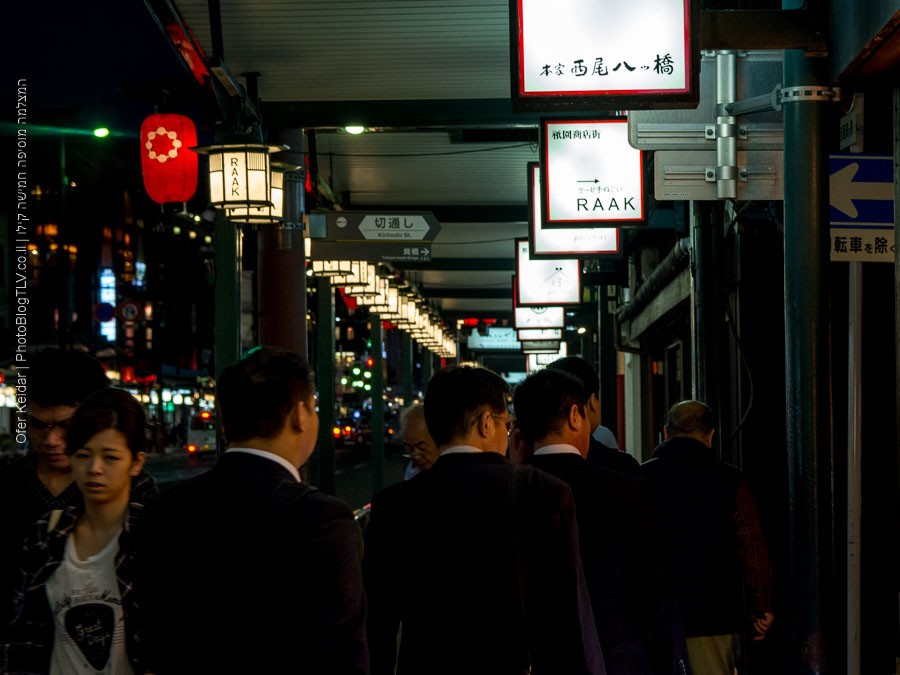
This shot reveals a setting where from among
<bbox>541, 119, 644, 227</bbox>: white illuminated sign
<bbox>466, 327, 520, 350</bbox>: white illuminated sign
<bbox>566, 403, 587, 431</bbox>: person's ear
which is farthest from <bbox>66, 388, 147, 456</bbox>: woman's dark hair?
<bbox>466, 327, 520, 350</bbox>: white illuminated sign

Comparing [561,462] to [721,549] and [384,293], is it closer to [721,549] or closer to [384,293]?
[721,549]

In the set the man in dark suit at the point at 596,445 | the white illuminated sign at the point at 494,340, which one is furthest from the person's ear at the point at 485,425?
the white illuminated sign at the point at 494,340

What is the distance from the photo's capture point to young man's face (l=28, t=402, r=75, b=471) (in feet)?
14.7

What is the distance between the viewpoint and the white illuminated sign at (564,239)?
1402 cm

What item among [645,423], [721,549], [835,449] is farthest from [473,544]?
[645,423]

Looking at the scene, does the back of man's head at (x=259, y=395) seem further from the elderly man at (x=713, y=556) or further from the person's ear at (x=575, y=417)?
the elderly man at (x=713, y=556)

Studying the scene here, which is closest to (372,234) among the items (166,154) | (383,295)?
(166,154)

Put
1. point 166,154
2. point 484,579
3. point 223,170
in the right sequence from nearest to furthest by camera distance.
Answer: point 484,579 → point 223,170 → point 166,154

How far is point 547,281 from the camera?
20547 millimetres

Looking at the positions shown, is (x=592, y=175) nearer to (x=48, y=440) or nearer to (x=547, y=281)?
(x=547, y=281)

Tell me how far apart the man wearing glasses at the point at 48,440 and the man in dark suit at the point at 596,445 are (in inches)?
87.6

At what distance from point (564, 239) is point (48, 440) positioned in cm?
1079

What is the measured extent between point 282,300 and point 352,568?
12.0m

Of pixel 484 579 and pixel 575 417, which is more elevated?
pixel 575 417
